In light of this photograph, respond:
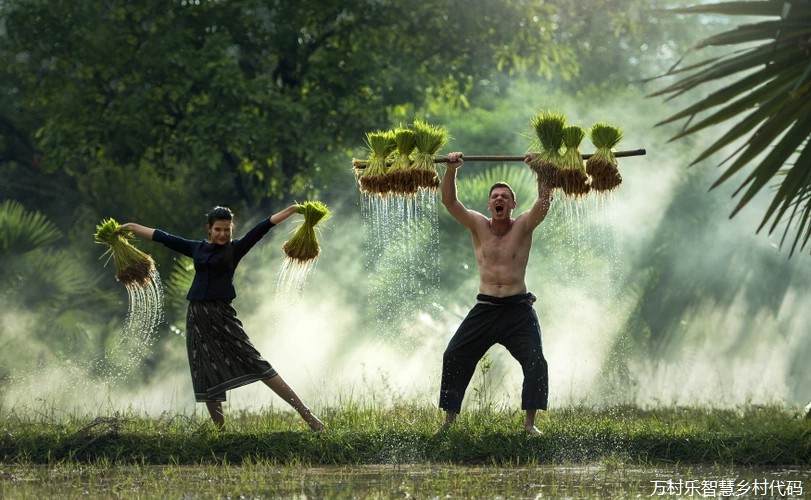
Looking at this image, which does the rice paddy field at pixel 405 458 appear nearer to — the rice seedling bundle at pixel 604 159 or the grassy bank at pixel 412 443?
the grassy bank at pixel 412 443

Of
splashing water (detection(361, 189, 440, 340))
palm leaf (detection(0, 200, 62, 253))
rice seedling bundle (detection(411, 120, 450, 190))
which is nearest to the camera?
rice seedling bundle (detection(411, 120, 450, 190))

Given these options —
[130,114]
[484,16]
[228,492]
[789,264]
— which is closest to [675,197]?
[789,264]

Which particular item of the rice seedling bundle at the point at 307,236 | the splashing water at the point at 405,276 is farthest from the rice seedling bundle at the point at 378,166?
the splashing water at the point at 405,276

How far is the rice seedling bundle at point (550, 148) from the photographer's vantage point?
10.2 metres

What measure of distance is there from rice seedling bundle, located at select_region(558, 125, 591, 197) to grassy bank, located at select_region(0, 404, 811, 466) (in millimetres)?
1715

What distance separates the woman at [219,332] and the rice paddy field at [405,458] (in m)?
0.32

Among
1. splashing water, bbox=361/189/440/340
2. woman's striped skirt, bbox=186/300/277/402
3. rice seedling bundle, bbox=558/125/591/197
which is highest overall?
splashing water, bbox=361/189/440/340

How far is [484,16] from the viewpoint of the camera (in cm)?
2258

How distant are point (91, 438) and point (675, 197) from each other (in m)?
10.2

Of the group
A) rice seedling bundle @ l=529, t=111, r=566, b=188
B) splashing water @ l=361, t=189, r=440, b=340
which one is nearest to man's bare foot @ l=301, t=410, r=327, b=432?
rice seedling bundle @ l=529, t=111, r=566, b=188

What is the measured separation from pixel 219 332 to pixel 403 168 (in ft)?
6.01

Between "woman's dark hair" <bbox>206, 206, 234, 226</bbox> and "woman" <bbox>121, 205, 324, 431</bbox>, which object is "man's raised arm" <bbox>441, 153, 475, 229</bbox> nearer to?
"woman" <bbox>121, 205, 324, 431</bbox>

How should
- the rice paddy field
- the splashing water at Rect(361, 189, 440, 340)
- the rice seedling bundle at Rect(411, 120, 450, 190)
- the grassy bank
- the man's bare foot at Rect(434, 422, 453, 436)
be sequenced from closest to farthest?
the rice paddy field, the grassy bank, the man's bare foot at Rect(434, 422, 453, 436), the rice seedling bundle at Rect(411, 120, 450, 190), the splashing water at Rect(361, 189, 440, 340)

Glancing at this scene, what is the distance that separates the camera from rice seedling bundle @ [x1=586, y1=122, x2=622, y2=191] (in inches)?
400
